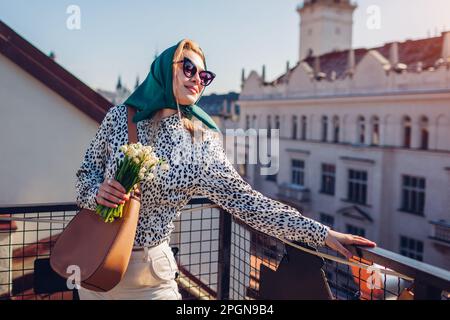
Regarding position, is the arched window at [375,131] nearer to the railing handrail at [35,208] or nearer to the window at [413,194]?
the window at [413,194]

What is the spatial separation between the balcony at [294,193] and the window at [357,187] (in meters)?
2.55

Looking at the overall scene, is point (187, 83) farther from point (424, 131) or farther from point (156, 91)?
point (424, 131)

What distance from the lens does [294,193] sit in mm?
23703

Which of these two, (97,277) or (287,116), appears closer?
(97,277)

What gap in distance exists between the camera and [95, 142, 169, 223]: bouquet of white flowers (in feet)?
5.01

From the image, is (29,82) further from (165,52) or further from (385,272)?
(385,272)

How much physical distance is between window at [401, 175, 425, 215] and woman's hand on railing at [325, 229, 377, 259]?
1764 cm

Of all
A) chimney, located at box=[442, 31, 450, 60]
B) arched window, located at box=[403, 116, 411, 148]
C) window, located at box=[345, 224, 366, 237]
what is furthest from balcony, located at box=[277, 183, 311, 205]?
chimney, located at box=[442, 31, 450, 60]

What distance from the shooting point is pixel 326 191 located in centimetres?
2277

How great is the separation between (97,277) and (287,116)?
23.7 m

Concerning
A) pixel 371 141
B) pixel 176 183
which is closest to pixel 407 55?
pixel 371 141

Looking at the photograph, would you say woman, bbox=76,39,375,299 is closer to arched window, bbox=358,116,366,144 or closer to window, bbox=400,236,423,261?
window, bbox=400,236,423,261

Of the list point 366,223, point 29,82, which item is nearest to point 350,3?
point 366,223

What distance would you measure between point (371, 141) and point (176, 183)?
19639 millimetres
